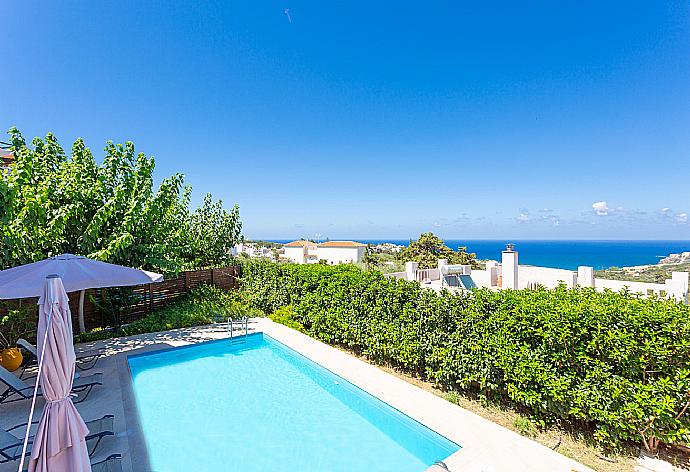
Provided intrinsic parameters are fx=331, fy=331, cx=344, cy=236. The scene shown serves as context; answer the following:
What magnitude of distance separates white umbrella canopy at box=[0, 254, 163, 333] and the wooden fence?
13.7 ft

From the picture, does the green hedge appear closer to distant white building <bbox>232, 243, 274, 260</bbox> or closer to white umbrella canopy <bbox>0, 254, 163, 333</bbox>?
white umbrella canopy <bbox>0, 254, 163, 333</bbox>

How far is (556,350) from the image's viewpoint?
5.06m

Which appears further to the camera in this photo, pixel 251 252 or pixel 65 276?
pixel 251 252

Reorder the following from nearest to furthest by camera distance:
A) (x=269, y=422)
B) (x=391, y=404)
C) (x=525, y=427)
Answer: (x=525, y=427)
(x=391, y=404)
(x=269, y=422)

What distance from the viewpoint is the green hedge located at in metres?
4.30

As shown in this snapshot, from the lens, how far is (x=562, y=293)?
18.9 ft

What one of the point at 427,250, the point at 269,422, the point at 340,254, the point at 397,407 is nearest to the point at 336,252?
the point at 340,254

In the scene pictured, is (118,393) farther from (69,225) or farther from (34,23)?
(34,23)

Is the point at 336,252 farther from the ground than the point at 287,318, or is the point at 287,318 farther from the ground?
the point at 336,252

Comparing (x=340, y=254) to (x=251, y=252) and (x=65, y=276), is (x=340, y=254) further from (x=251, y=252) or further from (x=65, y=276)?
(x=65, y=276)

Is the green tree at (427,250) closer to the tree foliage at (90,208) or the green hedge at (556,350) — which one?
the tree foliage at (90,208)

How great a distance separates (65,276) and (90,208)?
4966 mm

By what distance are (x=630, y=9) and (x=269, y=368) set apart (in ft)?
59.0

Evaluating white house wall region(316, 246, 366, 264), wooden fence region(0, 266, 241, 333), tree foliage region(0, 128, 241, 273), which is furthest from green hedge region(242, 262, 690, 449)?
white house wall region(316, 246, 366, 264)
